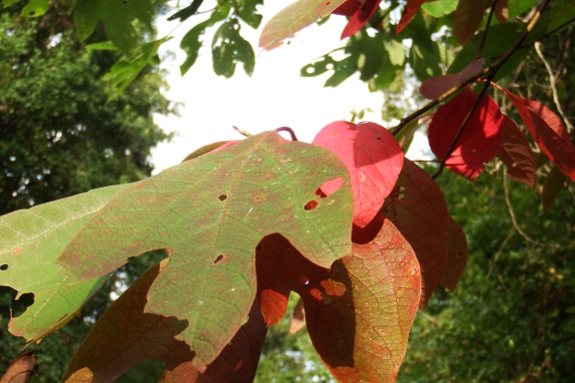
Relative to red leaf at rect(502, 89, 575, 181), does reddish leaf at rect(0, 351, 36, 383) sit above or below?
above

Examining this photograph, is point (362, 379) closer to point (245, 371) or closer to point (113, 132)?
point (245, 371)

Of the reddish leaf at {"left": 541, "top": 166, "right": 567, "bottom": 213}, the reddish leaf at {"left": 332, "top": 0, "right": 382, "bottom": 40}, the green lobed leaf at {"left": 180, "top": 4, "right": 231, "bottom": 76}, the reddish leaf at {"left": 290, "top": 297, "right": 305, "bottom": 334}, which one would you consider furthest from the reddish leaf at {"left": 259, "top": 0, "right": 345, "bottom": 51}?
the green lobed leaf at {"left": 180, "top": 4, "right": 231, "bottom": 76}

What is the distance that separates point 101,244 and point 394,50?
4.63 feet

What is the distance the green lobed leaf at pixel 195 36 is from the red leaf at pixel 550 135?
41.2 inches

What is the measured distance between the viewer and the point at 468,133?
24.5 inches

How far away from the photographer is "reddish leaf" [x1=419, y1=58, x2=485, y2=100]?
1.75ft

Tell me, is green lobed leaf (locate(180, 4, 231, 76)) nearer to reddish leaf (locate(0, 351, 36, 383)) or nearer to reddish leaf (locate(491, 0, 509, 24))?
reddish leaf (locate(491, 0, 509, 24))

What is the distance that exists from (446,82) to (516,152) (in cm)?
17

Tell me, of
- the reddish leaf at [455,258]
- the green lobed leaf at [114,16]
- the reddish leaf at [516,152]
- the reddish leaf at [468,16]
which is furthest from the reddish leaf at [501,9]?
the green lobed leaf at [114,16]

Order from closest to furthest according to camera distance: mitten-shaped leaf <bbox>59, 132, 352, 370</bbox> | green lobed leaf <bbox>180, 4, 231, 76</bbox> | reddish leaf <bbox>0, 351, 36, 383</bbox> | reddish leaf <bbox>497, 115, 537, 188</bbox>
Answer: mitten-shaped leaf <bbox>59, 132, 352, 370</bbox> → reddish leaf <bbox>0, 351, 36, 383</bbox> → reddish leaf <bbox>497, 115, 537, 188</bbox> → green lobed leaf <bbox>180, 4, 231, 76</bbox>

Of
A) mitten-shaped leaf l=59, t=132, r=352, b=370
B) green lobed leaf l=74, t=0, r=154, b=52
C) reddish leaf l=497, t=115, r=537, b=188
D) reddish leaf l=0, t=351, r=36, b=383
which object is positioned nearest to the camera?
mitten-shaped leaf l=59, t=132, r=352, b=370

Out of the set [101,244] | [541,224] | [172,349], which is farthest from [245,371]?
[541,224]

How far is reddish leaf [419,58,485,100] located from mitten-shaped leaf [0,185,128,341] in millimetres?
379

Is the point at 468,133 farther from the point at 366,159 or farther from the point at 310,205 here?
the point at 310,205
